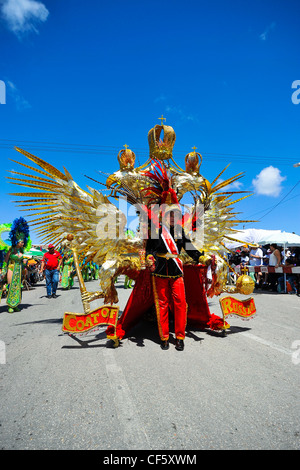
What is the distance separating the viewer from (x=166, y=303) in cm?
387

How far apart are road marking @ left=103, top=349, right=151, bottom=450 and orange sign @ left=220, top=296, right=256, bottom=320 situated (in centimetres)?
195

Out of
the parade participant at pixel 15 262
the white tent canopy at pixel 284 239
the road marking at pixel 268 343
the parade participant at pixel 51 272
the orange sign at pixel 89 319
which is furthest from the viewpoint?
the white tent canopy at pixel 284 239

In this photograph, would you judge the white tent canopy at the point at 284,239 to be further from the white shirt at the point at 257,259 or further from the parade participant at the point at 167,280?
the parade participant at the point at 167,280

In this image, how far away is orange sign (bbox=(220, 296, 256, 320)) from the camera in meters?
4.30

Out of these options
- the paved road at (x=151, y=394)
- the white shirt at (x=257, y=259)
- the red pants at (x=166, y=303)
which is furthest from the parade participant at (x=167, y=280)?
the white shirt at (x=257, y=259)

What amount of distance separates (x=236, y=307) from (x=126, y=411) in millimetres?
2807

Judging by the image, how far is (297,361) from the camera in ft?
10.2

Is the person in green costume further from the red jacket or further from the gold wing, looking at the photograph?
the gold wing

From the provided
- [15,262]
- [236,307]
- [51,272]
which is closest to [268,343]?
[236,307]

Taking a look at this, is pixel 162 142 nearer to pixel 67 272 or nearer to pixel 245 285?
pixel 245 285

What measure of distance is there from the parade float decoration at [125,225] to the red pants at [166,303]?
41 cm

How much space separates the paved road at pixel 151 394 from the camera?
184 centimetres

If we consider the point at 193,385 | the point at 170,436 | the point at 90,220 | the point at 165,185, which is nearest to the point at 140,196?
the point at 165,185
